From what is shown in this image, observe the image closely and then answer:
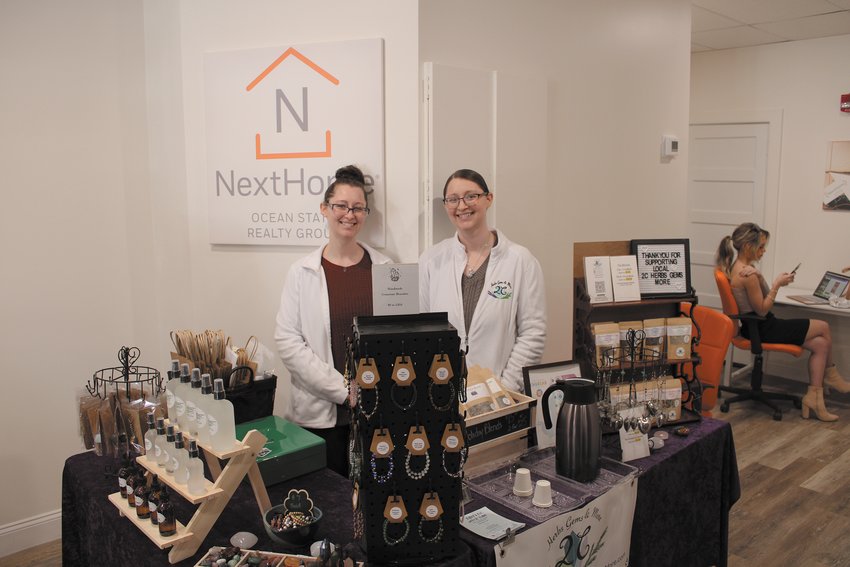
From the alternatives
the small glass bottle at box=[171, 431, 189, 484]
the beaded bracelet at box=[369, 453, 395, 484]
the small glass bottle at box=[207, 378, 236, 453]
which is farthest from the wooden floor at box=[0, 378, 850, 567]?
the beaded bracelet at box=[369, 453, 395, 484]

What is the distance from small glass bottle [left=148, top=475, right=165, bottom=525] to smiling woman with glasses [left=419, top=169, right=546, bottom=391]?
4.22 feet

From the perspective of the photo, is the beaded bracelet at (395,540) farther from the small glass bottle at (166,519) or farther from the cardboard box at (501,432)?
the small glass bottle at (166,519)

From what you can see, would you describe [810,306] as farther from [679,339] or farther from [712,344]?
[679,339]

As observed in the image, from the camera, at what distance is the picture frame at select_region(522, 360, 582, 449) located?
7.11ft

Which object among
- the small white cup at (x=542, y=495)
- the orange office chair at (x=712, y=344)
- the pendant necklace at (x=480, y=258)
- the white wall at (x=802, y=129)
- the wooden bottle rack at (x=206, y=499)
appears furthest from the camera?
the white wall at (x=802, y=129)

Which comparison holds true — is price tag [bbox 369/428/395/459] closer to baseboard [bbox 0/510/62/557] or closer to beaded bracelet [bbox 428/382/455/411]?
beaded bracelet [bbox 428/382/455/411]

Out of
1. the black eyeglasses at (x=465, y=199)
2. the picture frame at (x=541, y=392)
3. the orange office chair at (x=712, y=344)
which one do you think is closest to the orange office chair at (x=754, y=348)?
the orange office chair at (x=712, y=344)

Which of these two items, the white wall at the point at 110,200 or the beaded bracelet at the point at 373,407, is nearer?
the beaded bracelet at the point at 373,407

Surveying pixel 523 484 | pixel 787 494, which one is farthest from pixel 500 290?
pixel 787 494

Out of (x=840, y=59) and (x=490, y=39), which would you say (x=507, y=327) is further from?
(x=840, y=59)

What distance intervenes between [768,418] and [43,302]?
505 centimetres

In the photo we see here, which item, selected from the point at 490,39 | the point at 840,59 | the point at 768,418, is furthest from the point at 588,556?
the point at 840,59

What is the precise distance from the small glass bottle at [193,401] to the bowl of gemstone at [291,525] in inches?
11.5

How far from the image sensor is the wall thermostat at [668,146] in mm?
4160
